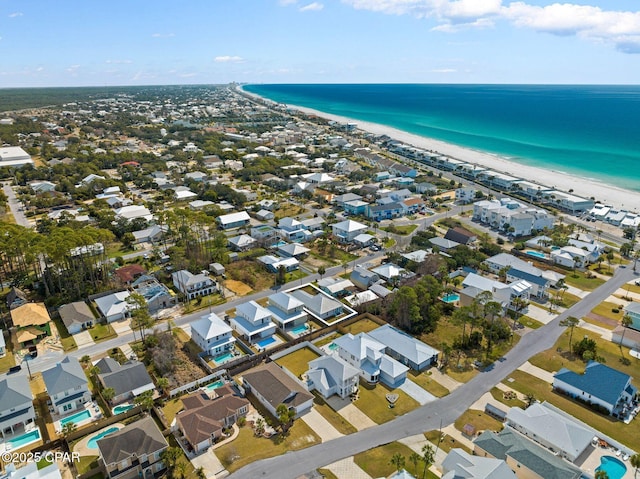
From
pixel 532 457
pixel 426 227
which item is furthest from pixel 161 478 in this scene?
pixel 426 227

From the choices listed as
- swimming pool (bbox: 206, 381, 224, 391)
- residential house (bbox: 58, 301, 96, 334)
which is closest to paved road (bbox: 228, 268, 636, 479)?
swimming pool (bbox: 206, 381, 224, 391)

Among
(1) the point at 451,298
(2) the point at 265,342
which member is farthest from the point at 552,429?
(2) the point at 265,342

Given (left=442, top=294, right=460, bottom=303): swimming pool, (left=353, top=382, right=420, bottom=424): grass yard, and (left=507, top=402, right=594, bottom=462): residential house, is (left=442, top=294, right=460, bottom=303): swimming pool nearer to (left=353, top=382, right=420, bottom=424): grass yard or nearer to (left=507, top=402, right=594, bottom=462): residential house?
(left=353, top=382, right=420, bottom=424): grass yard

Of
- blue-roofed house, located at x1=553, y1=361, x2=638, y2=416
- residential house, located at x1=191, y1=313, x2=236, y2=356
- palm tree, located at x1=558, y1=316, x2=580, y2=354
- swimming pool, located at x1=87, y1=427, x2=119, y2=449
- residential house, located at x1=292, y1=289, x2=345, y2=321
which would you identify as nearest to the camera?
swimming pool, located at x1=87, y1=427, x2=119, y2=449

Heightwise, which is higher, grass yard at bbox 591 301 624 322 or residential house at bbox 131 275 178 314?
residential house at bbox 131 275 178 314

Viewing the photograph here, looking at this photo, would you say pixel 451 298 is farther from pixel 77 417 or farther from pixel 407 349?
pixel 77 417
